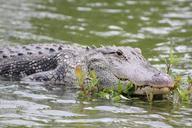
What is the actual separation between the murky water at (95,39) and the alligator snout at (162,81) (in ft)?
0.87

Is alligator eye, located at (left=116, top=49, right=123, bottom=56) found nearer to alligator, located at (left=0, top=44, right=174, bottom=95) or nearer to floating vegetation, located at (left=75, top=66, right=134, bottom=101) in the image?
alligator, located at (left=0, top=44, right=174, bottom=95)

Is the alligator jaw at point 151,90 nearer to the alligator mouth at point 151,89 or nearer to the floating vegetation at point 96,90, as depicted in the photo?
the alligator mouth at point 151,89

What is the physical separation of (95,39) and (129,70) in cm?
441

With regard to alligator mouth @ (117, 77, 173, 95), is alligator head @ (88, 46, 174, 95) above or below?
above

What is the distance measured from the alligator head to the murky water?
234 mm

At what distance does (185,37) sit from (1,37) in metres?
3.78

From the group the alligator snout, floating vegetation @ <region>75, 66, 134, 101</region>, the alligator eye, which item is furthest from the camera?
the alligator eye

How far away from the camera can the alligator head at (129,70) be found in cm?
646

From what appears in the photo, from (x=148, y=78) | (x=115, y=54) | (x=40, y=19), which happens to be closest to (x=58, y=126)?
(x=148, y=78)

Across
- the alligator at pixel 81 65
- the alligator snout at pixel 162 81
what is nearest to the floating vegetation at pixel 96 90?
the alligator at pixel 81 65

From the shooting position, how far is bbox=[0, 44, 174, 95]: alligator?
6.65 meters

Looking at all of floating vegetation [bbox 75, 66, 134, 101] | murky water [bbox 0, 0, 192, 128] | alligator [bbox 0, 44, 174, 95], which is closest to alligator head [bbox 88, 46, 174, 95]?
alligator [bbox 0, 44, 174, 95]

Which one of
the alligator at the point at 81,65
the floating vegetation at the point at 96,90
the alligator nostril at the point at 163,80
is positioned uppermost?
the alligator at the point at 81,65

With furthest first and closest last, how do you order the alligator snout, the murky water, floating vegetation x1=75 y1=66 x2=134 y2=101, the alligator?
floating vegetation x1=75 y1=66 x2=134 y2=101
the alligator
the alligator snout
the murky water
